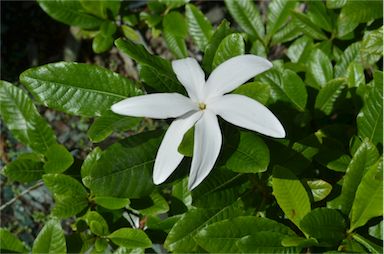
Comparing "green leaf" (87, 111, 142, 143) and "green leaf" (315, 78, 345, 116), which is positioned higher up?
"green leaf" (87, 111, 142, 143)

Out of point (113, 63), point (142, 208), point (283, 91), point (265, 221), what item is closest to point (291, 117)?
point (283, 91)

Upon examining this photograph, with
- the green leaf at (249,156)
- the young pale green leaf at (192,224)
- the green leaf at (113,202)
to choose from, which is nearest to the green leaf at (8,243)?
the green leaf at (113,202)

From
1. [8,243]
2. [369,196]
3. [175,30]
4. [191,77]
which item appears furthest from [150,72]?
[175,30]

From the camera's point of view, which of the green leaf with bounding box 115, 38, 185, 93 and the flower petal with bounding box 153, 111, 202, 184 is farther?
the green leaf with bounding box 115, 38, 185, 93

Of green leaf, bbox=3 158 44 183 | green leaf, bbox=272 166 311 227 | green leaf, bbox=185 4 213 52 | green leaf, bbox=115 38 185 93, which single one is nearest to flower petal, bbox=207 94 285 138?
green leaf, bbox=115 38 185 93

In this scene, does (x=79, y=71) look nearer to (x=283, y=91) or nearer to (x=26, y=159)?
(x=26, y=159)

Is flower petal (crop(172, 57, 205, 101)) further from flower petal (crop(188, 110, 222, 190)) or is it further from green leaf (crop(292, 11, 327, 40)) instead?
green leaf (crop(292, 11, 327, 40))

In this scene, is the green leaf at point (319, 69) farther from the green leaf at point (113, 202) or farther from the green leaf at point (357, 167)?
the green leaf at point (113, 202)

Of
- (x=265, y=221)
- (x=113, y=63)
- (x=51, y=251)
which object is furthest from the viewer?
(x=113, y=63)
